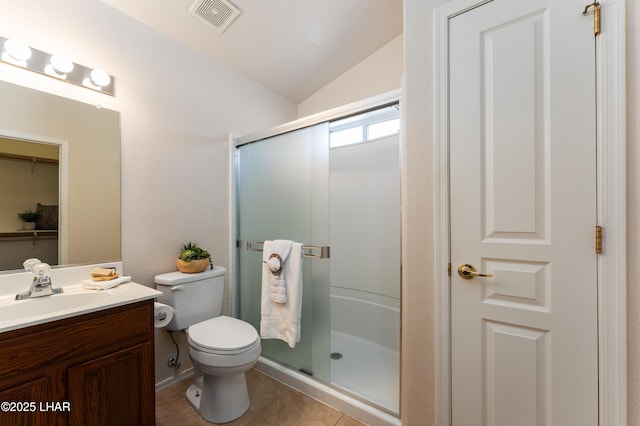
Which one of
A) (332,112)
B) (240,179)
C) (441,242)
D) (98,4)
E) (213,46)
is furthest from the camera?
(240,179)

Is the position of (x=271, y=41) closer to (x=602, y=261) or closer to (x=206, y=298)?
(x=206, y=298)

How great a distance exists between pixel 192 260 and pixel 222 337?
56 centimetres

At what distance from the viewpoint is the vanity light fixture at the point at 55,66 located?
1288mm

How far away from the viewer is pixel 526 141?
105 centimetres

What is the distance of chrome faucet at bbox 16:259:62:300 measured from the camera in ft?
4.08

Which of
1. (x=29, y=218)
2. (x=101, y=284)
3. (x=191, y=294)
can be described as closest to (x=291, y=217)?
(x=191, y=294)

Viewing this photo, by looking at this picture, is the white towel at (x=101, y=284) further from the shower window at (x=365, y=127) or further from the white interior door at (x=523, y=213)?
the white interior door at (x=523, y=213)

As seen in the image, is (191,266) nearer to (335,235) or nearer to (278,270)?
(278,270)

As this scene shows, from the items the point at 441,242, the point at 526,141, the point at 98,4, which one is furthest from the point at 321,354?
→ the point at 98,4

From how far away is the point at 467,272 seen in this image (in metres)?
1.14

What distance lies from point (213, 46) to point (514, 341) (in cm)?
245

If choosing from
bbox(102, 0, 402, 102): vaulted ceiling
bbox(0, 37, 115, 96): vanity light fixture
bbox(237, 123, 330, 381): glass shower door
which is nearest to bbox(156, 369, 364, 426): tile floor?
bbox(237, 123, 330, 381): glass shower door

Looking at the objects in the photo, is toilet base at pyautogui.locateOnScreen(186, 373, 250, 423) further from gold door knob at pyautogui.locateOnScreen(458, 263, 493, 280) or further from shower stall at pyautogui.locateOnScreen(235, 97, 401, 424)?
gold door knob at pyautogui.locateOnScreen(458, 263, 493, 280)

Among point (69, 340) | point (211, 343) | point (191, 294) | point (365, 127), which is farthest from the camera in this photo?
point (365, 127)
